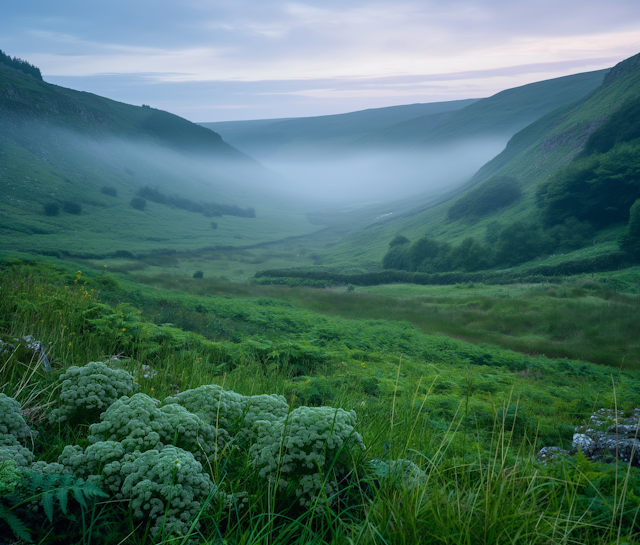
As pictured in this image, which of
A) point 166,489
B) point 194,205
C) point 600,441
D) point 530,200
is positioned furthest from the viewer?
point 194,205

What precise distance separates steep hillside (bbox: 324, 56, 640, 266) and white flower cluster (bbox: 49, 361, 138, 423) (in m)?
66.8

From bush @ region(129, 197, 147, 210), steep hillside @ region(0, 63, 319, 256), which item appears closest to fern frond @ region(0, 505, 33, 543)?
steep hillside @ region(0, 63, 319, 256)

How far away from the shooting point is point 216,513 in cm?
230

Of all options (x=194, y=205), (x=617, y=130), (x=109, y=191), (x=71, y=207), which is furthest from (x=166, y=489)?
(x=194, y=205)

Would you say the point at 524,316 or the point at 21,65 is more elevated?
the point at 21,65

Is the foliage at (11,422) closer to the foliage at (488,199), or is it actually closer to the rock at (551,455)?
the rock at (551,455)

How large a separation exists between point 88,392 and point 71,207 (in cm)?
8928

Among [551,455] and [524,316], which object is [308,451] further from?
[524,316]

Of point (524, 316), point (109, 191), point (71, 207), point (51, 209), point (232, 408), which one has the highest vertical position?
point (109, 191)

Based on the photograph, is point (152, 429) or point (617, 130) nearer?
point (152, 429)

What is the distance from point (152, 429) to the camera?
2.55 m

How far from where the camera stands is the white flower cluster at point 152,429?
8.04ft

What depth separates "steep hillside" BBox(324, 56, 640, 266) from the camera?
68438 millimetres

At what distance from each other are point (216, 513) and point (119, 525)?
561 millimetres
